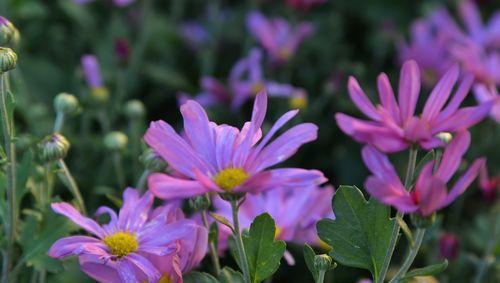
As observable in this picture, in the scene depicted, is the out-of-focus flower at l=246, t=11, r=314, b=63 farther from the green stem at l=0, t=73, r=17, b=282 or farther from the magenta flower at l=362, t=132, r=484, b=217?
the magenta flower at l=362, t=132, r=484, b=217

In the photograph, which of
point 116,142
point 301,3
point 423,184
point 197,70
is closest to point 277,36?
point 301,3

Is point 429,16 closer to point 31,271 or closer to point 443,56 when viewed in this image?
point 443,56

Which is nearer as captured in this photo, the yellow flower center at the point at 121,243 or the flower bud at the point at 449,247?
the yellow flower center at the point at 121,243

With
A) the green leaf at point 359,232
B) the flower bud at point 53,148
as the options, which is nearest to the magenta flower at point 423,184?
the green leaf at point 359,232

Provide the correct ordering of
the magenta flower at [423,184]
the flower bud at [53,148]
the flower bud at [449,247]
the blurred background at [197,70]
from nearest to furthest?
1. the magenta flower at [423,184]
2. the flower bud at [53,148]
3. the flower bud at [449,247]
4. the blurred background at [197,70]

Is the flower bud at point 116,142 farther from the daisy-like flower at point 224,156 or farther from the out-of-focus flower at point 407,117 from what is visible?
the out-of-focus flower at point 407,117

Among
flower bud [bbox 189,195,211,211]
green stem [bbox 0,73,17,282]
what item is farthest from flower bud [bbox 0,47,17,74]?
flower bud [bbox 189,195,211,211]
